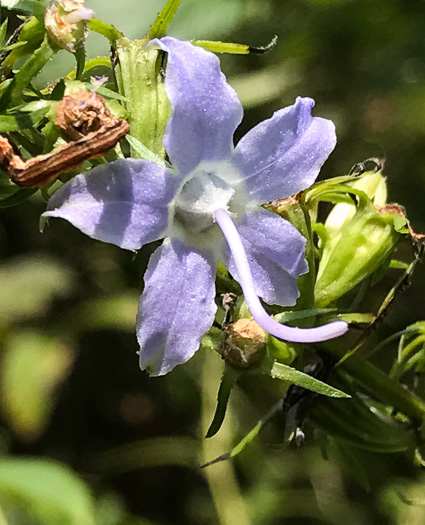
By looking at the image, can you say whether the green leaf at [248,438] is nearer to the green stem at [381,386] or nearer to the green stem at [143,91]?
the green stem at [381,386]

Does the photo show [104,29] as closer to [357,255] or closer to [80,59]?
[80,59]

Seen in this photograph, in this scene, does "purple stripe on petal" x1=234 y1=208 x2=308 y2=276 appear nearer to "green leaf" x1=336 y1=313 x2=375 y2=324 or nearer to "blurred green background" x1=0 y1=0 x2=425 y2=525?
"green leaf" x1=336 y1=313 x2=375 y2=324

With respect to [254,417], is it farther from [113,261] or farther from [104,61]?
[104,61]

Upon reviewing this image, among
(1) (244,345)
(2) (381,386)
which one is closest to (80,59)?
(1) (244,345)

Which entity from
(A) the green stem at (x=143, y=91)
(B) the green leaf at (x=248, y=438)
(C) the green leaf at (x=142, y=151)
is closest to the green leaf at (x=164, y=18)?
(A) the green stem at (x=143, y=91)

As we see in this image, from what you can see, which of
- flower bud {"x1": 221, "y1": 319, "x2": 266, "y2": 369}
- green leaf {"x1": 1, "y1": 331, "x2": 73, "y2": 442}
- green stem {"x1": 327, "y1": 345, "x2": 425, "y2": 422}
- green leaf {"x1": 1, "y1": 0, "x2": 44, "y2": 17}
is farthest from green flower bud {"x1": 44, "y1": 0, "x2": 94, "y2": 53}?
green leaf {"x1": 1, "y1": 331, "x2": 73, "y2": 442}

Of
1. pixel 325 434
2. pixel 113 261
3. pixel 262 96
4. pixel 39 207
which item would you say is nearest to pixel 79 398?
pixel 113 261

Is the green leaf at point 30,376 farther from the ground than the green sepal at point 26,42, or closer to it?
closer to it
